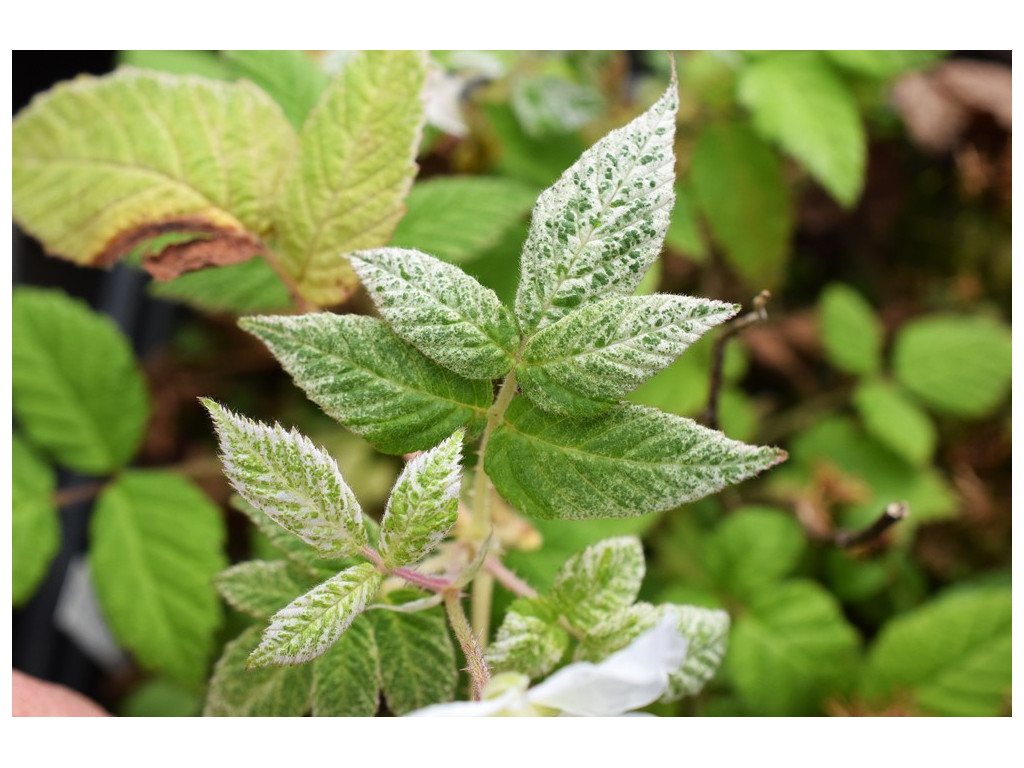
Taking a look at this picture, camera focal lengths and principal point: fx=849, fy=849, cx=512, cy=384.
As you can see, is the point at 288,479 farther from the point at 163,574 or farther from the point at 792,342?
the point at 792,342

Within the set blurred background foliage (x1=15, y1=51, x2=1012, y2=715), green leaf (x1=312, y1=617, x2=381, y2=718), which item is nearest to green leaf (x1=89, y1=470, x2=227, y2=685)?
blurred background foliage (x1=15, y1=51, x2=1012, y2=715)

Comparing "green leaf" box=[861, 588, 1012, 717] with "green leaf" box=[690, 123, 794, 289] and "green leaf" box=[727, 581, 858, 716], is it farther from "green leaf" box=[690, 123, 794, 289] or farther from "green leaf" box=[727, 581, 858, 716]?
"green leaf" box=[690, 123, 794, 289]

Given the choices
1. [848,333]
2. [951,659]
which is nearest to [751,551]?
[951,659]

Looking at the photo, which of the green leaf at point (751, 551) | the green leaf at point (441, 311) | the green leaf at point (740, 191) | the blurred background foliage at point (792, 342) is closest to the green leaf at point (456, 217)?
the blurred background foliage at point (792, 342)

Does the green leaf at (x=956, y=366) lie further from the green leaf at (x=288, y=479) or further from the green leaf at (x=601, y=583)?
the green leaf at (x=288, y=479)

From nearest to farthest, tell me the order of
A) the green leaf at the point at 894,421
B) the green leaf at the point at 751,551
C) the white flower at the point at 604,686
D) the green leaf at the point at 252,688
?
the white flower at the point at 604,686 < the green leaf at the point at 252,688 < the green leaf at the point at 751,551 < the green leaf at the point at 894,421

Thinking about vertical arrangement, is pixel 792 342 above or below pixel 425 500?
above
